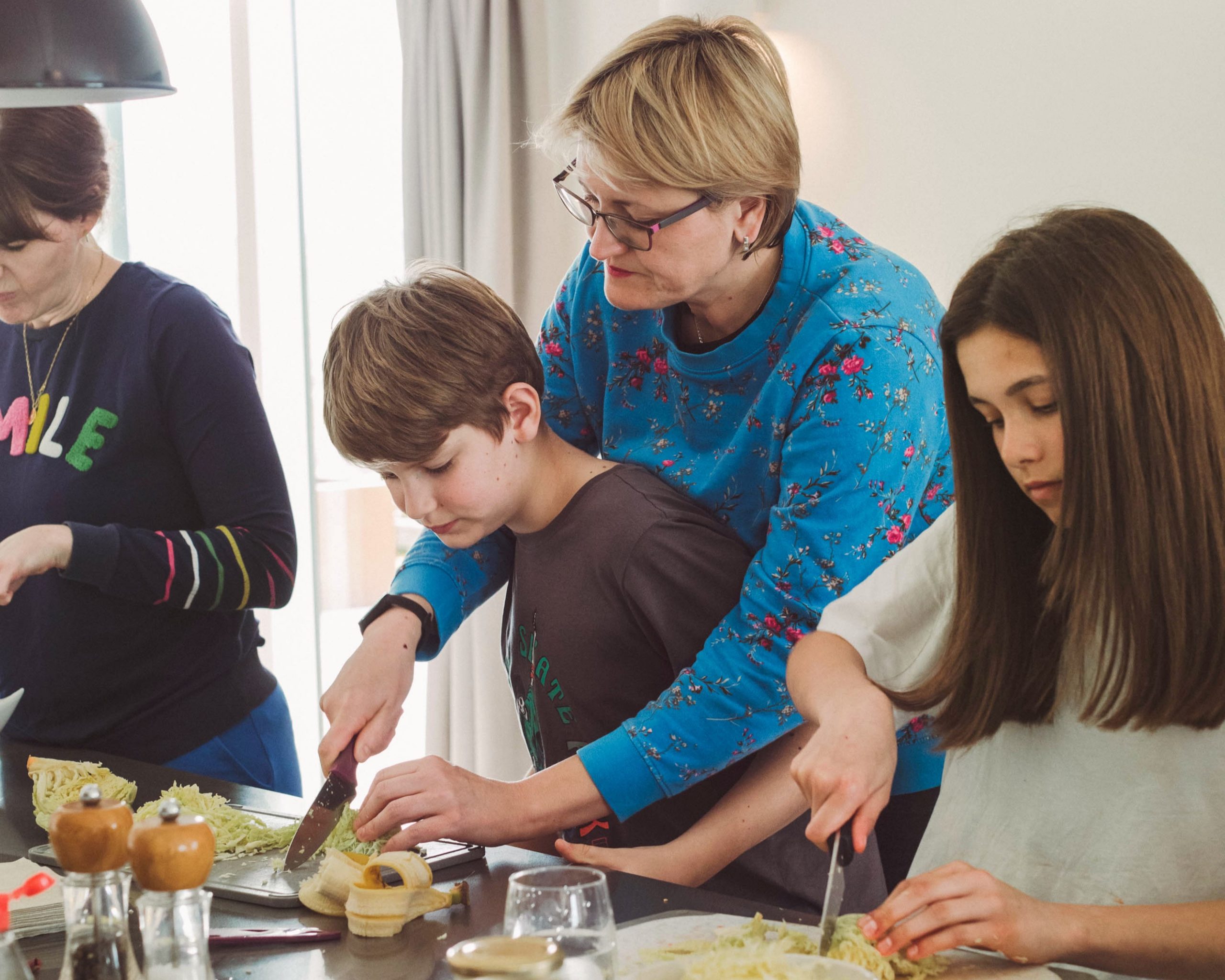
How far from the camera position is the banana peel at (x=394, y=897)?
113 centimetres

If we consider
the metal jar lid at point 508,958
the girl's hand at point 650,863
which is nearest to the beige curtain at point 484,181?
the girl's hand at point 650,863

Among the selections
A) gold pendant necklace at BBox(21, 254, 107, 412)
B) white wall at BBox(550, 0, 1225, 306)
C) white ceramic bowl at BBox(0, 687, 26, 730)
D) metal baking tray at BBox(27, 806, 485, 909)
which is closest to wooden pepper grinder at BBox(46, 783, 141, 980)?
metal baking tray at BBox(27, 806, 485, 909)

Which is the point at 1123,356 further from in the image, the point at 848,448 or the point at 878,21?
the point at 878,21

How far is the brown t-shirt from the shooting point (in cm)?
153

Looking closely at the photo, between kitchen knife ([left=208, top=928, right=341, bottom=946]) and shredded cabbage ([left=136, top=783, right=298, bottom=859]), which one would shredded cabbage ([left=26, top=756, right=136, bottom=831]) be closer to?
shredded cabbage ([left=136, top=783, right=298, bottom=859])

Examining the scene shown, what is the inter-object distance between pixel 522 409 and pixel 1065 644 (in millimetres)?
749

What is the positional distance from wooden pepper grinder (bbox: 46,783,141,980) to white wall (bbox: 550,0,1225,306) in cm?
191

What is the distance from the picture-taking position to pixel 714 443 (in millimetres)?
1630

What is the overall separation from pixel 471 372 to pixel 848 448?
0.49m

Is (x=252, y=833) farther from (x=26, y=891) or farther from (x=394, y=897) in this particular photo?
(x=26, y=891)

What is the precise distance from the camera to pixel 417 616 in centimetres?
169

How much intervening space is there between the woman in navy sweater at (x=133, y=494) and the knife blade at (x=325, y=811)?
50cm

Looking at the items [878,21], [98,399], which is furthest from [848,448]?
[878,21]

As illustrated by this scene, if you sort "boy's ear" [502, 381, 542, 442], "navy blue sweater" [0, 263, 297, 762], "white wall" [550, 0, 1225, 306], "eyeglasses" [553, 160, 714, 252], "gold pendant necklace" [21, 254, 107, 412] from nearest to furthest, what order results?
"eyeglasses" [553, 160, 714, 252], "boy's ear" [502, 381, 542, 442], "navy blue sweater" [0, 263, 297, 762], "gold pendant necklace" [21, 254, 107, 412], "white wall" [550, 0, 1225, 306]
